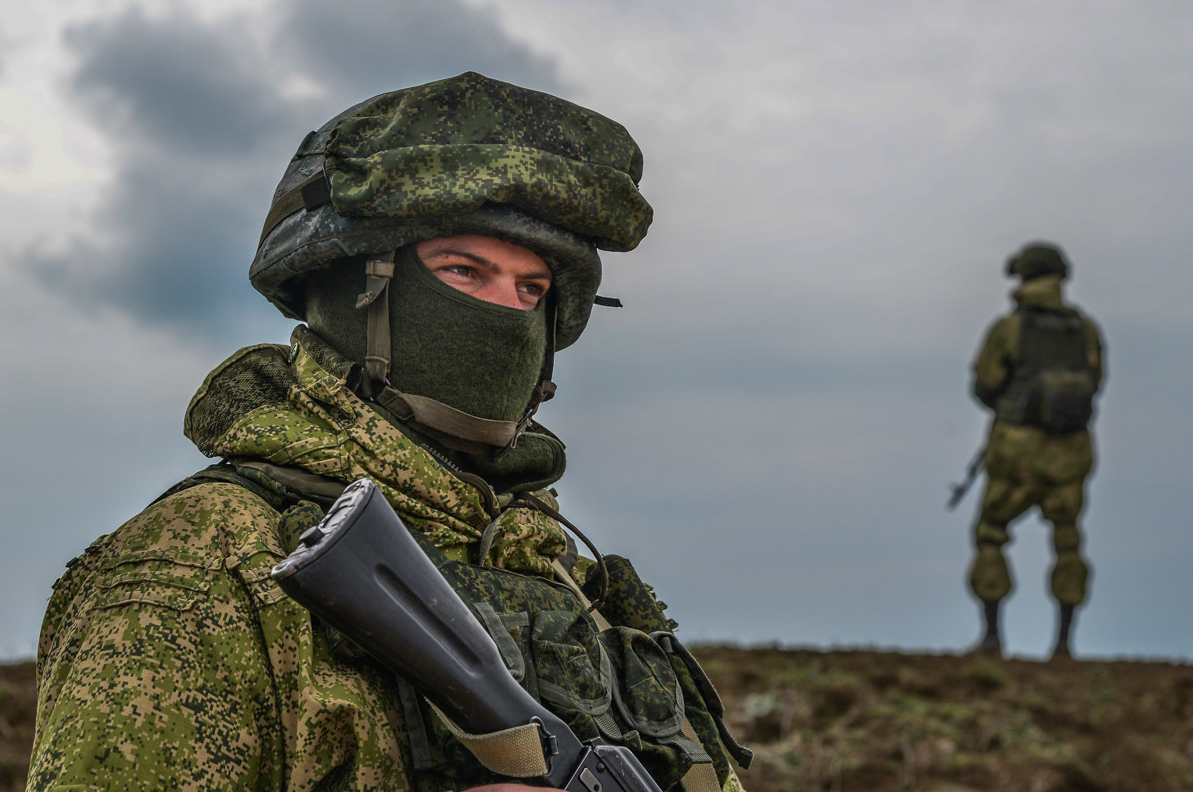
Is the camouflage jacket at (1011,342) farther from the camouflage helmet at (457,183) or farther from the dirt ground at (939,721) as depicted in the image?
the camouflage helmet at (457,183)

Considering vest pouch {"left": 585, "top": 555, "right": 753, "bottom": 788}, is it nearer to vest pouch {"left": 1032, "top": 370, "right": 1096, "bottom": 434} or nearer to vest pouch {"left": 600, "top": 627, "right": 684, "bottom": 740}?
vest pouch {"left": 600, "top": 627, "right": 684, "bottom": 740}

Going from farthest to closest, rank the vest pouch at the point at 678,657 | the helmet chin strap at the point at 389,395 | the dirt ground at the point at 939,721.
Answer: the dirt ground at the point at 939,721 < the vest pouch at the point at 678,657 < the helmet chin strap at the point at 389,395

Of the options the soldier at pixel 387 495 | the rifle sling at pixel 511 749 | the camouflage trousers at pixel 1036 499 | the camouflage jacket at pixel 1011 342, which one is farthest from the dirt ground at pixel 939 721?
the rifle sling at pixel 511 749

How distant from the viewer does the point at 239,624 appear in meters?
2.31

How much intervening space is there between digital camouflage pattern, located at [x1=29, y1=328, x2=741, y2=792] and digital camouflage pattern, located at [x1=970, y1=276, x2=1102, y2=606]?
11.2m

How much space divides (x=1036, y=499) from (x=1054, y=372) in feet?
4.52

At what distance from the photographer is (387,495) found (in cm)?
261

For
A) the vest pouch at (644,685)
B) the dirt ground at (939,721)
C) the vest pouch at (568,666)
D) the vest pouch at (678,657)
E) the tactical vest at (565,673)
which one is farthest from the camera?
the dirt ground at (939,721)

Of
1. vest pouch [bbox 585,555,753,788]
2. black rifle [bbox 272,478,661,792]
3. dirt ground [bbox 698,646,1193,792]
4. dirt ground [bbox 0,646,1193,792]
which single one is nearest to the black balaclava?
vest pouch [bbox 585,555,753,788]

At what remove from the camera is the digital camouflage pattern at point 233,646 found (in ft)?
7.08

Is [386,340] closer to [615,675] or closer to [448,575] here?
[448,575]

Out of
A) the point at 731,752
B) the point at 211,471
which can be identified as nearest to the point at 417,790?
the point at 211,471

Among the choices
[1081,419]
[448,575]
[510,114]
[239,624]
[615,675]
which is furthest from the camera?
[1081,419]

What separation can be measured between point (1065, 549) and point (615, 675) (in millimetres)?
11501
